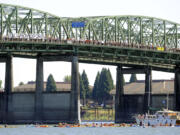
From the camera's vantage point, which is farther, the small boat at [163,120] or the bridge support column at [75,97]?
the bridge support column at [75,97]

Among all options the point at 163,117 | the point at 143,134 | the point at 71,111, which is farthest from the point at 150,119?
the point at 143,134

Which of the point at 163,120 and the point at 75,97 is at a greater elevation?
the point at 75,97

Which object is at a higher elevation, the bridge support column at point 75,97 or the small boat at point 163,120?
the bridge support column at point 75,97

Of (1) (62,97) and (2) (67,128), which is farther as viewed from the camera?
(1) (62,97)

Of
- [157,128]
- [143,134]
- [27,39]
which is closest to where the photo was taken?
[143,134]

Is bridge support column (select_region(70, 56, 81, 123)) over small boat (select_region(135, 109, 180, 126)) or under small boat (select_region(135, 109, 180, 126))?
over

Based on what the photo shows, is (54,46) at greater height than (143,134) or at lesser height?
greater

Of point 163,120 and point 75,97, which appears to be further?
point 75,97

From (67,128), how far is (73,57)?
2544 cm

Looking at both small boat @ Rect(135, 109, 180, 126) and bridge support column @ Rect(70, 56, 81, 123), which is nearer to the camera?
small boat @ Rect(135, 109, 180, 126)

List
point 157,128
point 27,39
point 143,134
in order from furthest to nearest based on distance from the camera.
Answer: point 27,39
point 157,128
point 143,134

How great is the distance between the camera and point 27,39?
636 ft

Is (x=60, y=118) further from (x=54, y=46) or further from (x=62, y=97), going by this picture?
(x=54, y=46)

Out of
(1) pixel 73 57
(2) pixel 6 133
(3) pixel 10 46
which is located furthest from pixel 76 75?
(2) pixel 6 133
